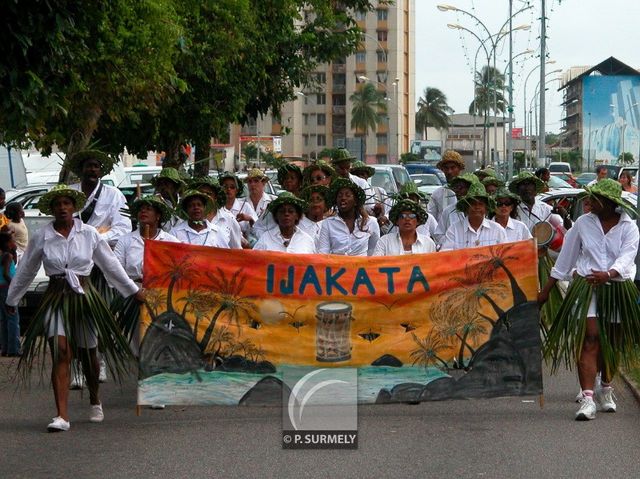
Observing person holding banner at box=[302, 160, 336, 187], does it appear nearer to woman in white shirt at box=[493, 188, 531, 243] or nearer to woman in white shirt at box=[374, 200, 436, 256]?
woman in white shirt at box=[493, 188, 531, 243]

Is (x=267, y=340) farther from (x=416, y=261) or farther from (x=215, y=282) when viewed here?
(x=416, y=261)

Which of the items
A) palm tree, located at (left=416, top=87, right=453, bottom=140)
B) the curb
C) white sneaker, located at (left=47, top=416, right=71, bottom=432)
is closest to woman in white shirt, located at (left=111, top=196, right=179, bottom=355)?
white sneaker, located at (left=47, top=416, right=71, bottom=432)

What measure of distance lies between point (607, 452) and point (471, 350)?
1.61 metres

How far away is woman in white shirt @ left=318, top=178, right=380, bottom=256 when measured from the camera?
12352 mm

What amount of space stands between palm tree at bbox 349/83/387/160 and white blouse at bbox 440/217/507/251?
111 meters

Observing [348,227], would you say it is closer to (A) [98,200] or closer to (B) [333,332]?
(A) [98,200]

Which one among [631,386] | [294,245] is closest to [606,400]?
[631,386]

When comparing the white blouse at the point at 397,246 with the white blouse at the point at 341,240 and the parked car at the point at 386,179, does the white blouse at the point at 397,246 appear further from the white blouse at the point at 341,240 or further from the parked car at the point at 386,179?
the parked car at the point at 386,179

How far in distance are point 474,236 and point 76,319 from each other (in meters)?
3.68

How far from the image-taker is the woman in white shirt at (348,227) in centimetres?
1235

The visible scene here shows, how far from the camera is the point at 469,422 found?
1014 cm

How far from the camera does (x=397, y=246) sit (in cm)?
1129

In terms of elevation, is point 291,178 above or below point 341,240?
above

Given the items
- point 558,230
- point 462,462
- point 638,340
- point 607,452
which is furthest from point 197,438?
point 558,230
